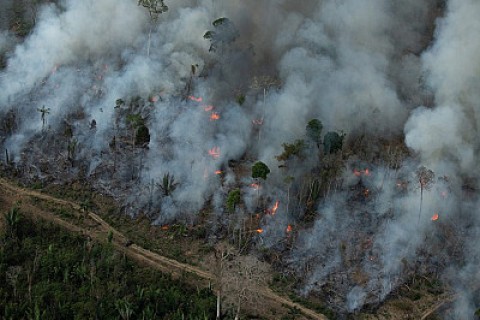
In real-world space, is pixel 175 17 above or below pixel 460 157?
above

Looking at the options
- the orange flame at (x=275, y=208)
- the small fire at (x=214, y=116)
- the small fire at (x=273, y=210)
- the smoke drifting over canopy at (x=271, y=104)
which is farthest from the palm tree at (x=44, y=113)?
the orange flame at (x=275, y=208)

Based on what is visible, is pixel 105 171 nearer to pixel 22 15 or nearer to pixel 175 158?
pixel 175 158

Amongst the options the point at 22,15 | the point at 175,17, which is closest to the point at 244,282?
the point at 175,17

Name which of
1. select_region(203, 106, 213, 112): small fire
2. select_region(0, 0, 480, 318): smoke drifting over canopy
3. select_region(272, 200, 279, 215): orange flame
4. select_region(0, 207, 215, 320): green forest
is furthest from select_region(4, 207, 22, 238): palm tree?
select_region(272, 200, 279, 215): orange flame

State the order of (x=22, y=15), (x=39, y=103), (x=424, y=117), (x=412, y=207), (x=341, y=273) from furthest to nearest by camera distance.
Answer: (x=22, y=15), (x=39, y=103), (x=424, y=117), (x=412, y=207), (x=341, y=273)

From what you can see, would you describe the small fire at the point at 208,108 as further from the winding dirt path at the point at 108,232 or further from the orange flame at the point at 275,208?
the winding dirt path at the point at 108,232

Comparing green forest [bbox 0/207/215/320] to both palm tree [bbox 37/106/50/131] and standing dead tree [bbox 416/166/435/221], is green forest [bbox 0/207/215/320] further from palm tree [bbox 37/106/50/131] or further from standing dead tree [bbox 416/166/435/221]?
standing dead tree [bbox 416/166/435/221]
